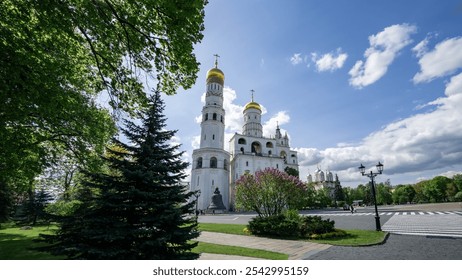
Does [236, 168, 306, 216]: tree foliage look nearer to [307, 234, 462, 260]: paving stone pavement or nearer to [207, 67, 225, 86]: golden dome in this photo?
[307, 234, 462, 260]: paving stone pavement

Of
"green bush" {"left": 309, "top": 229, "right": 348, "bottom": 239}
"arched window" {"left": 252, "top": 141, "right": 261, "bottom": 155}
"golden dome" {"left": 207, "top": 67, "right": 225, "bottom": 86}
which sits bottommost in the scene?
"green bush" {"left": 309, "top": 229, "right": 348, "bottom": 239}

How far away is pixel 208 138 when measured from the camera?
52656mm

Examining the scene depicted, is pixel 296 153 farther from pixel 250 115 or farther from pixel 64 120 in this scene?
pixel 64 120

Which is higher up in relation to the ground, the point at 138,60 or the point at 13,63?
the point at 138,60

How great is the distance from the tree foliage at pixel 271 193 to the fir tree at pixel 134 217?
11377 mm

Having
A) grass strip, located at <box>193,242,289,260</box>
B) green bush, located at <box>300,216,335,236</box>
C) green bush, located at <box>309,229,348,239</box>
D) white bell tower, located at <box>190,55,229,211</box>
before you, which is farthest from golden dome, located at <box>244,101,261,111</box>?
grass strip, located at <box>193,242,289,260</box>

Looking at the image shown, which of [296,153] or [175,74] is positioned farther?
[296,153]

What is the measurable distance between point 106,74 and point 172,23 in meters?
3.22

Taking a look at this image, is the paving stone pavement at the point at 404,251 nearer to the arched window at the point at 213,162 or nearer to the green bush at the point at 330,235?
the green bush at the point at 330,235

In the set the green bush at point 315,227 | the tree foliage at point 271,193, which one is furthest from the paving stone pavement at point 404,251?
the tree foliage at point 271,193

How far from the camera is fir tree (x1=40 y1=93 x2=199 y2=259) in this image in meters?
6.47

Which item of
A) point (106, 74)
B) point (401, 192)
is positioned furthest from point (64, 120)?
point (401, 192)

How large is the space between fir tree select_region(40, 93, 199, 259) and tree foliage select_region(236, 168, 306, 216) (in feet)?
37.3

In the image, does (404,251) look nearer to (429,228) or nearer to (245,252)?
(245,252)
